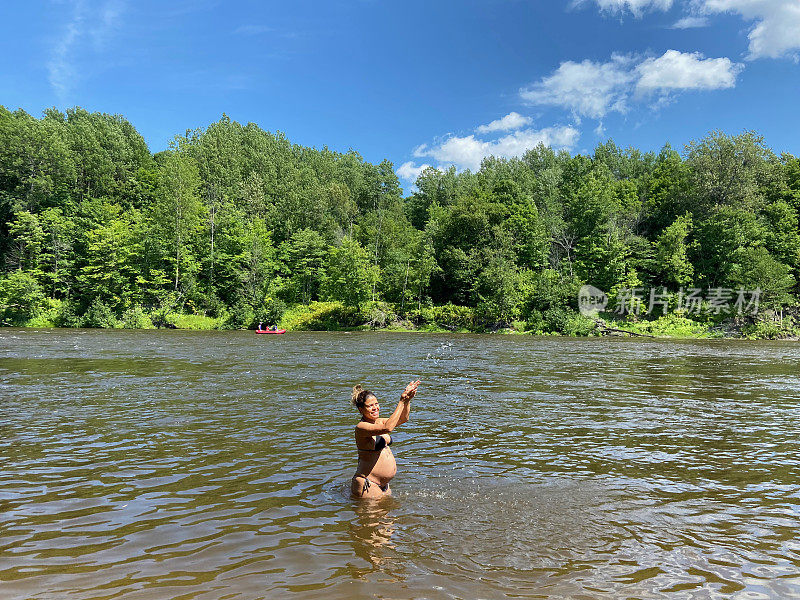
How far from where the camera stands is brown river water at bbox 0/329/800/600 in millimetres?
4977

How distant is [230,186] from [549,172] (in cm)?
5258

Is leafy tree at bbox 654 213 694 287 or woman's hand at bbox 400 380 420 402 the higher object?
leafy tree at bbox 654 213 694 287

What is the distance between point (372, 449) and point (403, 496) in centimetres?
95

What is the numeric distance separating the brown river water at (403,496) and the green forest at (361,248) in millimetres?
40775

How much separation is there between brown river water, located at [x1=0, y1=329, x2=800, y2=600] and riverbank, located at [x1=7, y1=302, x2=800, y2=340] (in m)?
37.2

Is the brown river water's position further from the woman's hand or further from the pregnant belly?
the woman's hand

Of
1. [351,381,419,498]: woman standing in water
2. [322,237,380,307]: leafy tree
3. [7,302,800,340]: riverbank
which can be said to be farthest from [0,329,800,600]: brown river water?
[322,237,380,307]: leafy tree

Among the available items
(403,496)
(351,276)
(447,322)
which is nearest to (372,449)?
(403,496)

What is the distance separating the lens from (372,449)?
23.7 ft

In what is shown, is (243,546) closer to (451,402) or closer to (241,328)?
(451,402)

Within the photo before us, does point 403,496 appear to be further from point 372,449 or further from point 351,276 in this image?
point 351,276

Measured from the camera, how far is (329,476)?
8.17m

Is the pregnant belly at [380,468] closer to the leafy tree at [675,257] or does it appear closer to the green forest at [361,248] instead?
the green forest at [361,248]

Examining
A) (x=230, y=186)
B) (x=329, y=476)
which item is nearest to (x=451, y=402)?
(x=329, y=476)
